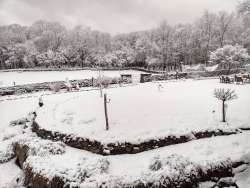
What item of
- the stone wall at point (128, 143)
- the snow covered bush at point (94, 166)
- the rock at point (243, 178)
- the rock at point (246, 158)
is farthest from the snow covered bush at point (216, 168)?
the snow covered bush at point (94, 166)

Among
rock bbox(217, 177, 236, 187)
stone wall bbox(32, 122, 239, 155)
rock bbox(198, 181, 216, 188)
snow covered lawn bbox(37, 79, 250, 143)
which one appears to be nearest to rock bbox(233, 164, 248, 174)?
rock bbox(217, 177, 236, 187)

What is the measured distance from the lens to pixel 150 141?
13523 millimetres

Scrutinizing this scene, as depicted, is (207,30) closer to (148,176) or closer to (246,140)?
(246,140)

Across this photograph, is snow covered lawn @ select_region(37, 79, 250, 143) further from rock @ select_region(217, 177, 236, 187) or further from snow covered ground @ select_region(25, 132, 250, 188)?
rock @ select_region(217, 177, 236, 187)

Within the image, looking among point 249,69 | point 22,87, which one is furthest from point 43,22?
point 249,69

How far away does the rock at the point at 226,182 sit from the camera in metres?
10.4

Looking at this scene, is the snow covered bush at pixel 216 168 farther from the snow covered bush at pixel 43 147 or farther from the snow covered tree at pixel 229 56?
the snow covered tree at pixel 229 56

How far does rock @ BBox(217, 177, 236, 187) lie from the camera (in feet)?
34.1

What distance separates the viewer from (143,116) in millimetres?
16812

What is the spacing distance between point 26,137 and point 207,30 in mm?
55193

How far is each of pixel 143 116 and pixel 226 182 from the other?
7.15 metres

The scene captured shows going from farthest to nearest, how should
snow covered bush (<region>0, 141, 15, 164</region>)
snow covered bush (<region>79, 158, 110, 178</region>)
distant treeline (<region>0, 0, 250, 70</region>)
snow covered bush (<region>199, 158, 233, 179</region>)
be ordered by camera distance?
1. distant treeline (<region>0, 0, 250, 70</region>)
2. snow covered bush (<region>0, 141, 15, 164</region>)
3. snow covered bush (<region>79, 158, 110, 178</region>)
4. snow covered bush (<region>199, 158, 233, 179</region>)

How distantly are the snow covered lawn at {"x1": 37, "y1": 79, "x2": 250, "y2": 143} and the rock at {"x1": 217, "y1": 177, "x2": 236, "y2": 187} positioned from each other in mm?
3739

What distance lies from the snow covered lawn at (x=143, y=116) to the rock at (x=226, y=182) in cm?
374
